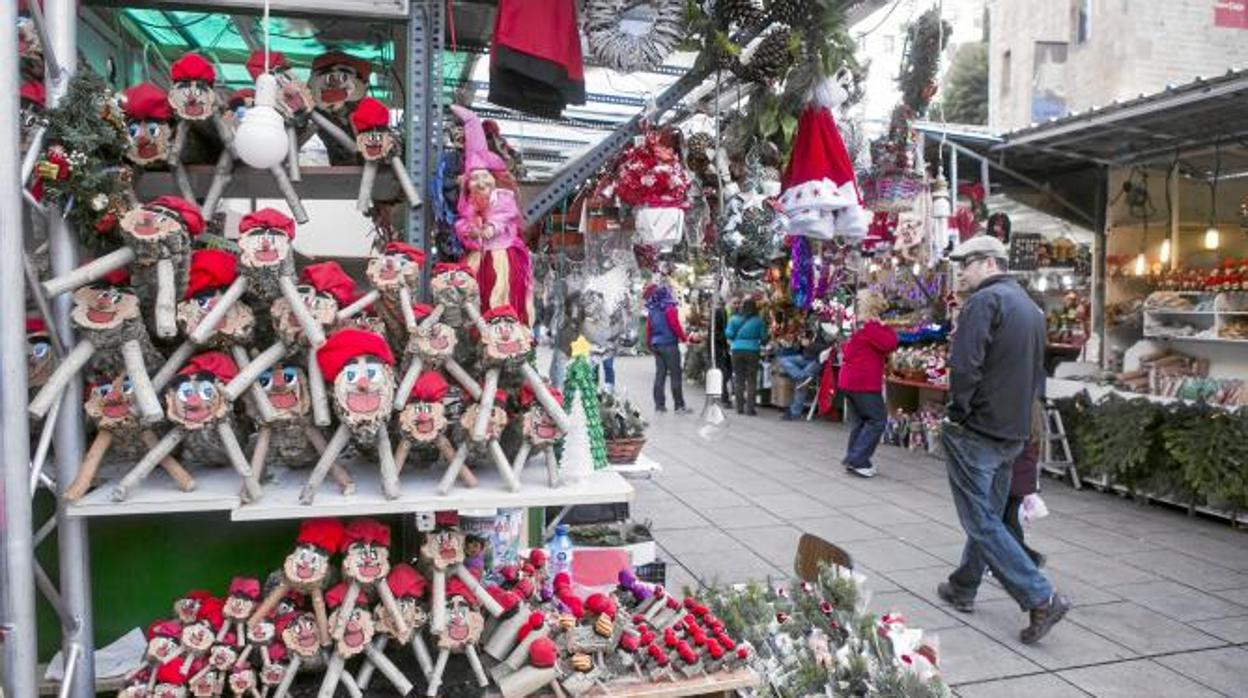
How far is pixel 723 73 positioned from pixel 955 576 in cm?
313

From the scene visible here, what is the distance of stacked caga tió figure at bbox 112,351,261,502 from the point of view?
2.02m

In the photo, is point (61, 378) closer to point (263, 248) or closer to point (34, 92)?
point (263, 248)

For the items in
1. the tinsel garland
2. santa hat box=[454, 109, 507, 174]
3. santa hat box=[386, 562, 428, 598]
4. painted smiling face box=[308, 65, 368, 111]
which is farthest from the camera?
the tinsel garland

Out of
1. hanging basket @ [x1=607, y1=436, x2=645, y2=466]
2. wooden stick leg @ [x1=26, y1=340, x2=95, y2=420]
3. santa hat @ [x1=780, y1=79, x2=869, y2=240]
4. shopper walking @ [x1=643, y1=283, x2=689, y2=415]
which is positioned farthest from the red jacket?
wooden stick leg @ [x1=26, y1=340, x2=95, y2=420]

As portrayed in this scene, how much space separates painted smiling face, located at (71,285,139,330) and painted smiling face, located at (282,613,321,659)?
35.3 inches

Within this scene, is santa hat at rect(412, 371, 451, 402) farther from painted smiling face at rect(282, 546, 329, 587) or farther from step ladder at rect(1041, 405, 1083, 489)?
step ladder at rect(1041, 405, 1083, 489)

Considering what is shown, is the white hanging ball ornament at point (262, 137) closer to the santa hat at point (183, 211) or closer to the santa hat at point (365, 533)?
the santa hat at point (183, 211)

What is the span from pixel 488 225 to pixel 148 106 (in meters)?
0.97

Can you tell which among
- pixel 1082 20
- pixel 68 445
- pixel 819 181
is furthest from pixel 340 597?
pixel 1082 20

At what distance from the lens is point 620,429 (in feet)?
14.1

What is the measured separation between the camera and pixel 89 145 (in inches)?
78.8

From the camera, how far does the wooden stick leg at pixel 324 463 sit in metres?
2.11

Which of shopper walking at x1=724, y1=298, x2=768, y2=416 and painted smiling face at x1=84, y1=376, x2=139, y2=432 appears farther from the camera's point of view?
shopper walking at x1=724, y1=298, x2=768, y2=416

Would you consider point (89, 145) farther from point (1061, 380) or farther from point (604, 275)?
point (1061, 380)
